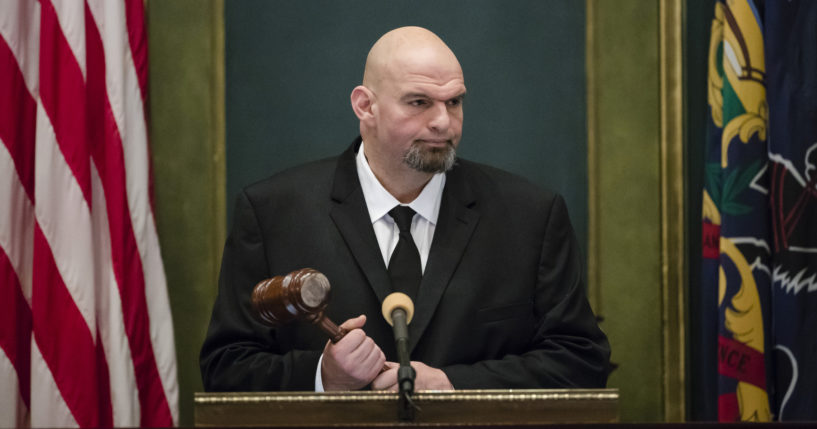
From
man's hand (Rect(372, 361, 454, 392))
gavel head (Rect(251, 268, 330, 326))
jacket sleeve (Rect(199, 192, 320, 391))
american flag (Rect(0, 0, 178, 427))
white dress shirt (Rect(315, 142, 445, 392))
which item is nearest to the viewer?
gavel head (Rect(251, 268, 330, 326))

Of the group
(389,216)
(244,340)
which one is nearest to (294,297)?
(244,340)

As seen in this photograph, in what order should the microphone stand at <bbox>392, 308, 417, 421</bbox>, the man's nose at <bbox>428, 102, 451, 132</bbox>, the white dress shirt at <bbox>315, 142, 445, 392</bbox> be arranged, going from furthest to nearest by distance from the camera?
the white dress shirt at <bbox>315, 142, 445, 392</bbox> → the man's nose at <bbox>428, 102, 451, 132</bbox> → the microphone stand at <bbox>392, 308, 417, 421</bbox>

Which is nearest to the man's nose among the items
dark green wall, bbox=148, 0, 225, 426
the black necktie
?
the black necktie

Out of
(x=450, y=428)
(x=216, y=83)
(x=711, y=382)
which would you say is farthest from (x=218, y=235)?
(x=450, y=428)

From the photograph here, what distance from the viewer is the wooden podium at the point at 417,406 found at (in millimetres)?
1661

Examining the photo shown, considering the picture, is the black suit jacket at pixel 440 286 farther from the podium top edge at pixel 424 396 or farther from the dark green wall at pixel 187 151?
the dark green wall at pixel 187 151

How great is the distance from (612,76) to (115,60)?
193 cm

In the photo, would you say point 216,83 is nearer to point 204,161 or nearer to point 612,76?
point 204,161

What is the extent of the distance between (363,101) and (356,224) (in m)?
0.37

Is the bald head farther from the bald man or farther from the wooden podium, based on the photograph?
the wooden podium

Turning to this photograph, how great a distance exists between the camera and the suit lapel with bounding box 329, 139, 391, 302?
8.15 feet

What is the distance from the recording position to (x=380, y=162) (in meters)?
2.64

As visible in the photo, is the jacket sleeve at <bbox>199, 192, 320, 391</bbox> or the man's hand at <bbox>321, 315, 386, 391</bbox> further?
the jacket sleeve at <bbox>199, 192, 320, 391</bbox>

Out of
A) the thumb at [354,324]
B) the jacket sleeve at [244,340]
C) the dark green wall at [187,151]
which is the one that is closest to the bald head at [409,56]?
the jacket sleeve at [244,340]
